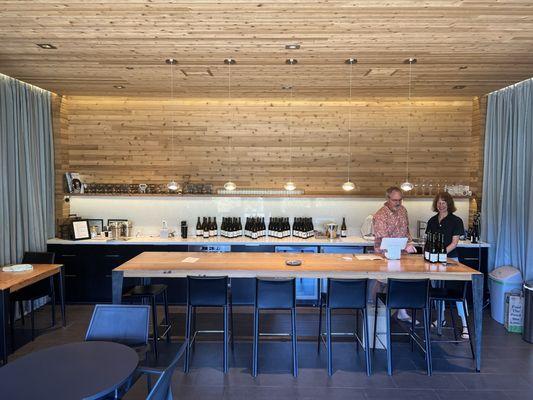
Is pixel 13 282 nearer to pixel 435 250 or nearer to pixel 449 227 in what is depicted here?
pixel 435 250

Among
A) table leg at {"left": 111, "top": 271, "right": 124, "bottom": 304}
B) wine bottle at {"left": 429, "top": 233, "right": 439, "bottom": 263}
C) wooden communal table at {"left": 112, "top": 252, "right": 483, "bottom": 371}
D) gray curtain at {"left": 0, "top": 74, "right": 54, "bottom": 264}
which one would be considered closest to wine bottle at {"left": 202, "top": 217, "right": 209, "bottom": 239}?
wooden communal table at {"left": 112, "top": 252, "right": 483, "bottom": 371}

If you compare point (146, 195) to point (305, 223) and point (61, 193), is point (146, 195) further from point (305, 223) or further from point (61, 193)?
point (305, 223)

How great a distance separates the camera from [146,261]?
3.92 metres

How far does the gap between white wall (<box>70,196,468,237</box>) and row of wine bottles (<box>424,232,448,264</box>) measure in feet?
6.77

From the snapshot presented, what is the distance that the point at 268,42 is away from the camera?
3.54 meters

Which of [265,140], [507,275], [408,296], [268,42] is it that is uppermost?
[268,42]

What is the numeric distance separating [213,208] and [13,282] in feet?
9.59

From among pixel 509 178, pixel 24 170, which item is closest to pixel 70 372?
pixel 24 170

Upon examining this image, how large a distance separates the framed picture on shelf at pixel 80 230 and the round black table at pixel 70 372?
3.46m

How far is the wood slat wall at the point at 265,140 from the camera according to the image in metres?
6.04

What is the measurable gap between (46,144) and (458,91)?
225 inches

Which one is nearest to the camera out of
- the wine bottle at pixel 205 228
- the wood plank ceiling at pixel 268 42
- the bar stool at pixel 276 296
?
the wood plank ceiling at pixel 268 42

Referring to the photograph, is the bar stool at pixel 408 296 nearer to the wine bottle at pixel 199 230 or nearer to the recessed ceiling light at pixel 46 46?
the wine bottle at pixel 199 230

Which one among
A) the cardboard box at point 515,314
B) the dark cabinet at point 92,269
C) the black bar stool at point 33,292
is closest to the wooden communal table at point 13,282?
the black bar stool at point 33,292
